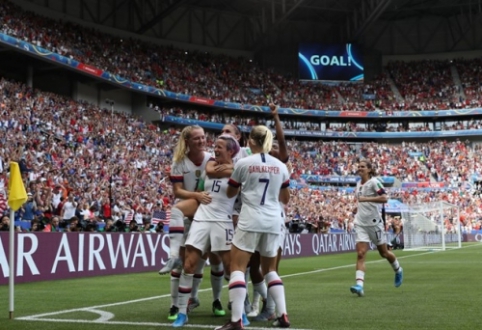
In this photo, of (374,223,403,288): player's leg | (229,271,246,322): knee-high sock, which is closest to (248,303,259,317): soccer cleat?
(229,271,246,322): knee-high sock

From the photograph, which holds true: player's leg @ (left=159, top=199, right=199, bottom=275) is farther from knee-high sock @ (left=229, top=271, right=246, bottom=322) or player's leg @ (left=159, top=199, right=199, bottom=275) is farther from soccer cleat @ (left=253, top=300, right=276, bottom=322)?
knee-high sock @ (left=229, top=271, right=246, bottom=322)

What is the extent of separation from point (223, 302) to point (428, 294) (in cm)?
345

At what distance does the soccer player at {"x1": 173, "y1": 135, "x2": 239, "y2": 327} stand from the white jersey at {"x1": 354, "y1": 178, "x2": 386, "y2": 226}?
4525 millimetres

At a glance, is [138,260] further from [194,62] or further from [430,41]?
[430,41]

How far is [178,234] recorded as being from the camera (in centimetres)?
789

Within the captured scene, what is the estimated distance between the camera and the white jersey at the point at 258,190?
6.56m

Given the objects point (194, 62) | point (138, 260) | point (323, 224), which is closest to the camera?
point (138, 260)

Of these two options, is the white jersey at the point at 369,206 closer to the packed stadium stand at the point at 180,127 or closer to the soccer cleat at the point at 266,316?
the soccer cleat at the point at 266,316

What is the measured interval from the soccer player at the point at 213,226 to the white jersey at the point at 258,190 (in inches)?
17.8

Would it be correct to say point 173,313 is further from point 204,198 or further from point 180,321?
point 204,198

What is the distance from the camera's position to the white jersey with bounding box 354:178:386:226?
1109 centimetres

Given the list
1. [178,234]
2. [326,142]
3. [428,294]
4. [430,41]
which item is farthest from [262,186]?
[430,41]

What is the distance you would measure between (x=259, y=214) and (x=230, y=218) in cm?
68

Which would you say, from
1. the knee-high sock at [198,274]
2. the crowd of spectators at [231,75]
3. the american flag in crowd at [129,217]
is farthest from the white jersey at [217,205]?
the crowd of spectators at [231,75]
